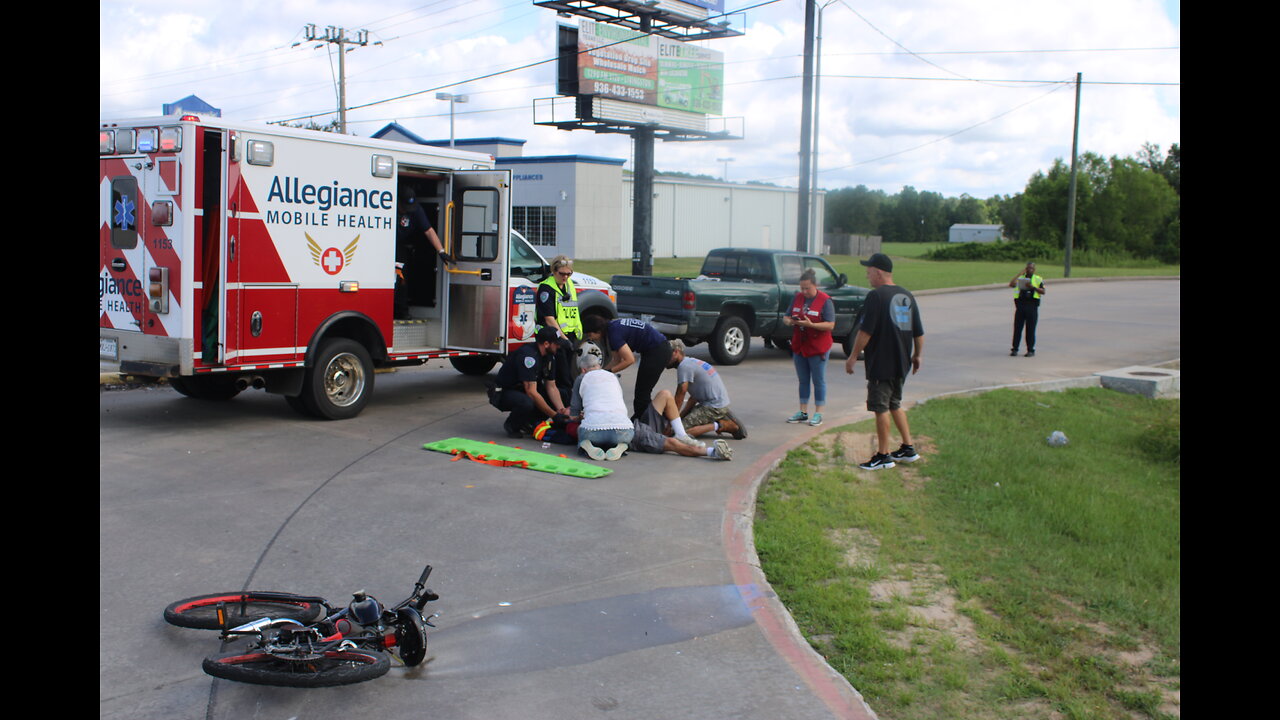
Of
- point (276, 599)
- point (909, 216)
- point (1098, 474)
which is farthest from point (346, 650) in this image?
point (909, 216)

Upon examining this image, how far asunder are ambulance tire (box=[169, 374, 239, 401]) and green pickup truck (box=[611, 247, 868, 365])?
5695mm

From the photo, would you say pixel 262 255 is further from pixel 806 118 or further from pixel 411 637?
pixel 806 118

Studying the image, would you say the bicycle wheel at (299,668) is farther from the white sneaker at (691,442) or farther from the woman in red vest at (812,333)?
the woman in red vest at (812,333)

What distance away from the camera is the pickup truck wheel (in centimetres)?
1634

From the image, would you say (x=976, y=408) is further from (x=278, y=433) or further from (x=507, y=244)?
(x=278, y=433)

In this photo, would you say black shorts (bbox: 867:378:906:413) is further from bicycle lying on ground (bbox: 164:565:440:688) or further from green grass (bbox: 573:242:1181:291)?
green grass (bbox: 573:242:1181:291)

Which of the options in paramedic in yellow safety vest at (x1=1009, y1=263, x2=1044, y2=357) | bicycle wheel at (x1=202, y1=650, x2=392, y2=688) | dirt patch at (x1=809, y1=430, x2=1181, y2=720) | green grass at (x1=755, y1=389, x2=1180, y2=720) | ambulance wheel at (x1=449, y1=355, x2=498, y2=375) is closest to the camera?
bicycle wheel at (x1=202, y1=650, x2=392, y2=688)

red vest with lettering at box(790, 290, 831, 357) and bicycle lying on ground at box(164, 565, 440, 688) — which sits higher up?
red vest with lettering at box(790, 290, 831, 357)

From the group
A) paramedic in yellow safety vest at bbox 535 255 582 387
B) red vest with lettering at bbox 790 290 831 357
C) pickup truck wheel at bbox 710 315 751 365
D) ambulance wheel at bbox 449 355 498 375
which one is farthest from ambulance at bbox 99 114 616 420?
pickup truck wheel at bbox 710 315 751 365

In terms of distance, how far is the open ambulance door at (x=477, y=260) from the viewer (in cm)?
1211

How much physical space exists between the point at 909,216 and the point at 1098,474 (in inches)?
3818

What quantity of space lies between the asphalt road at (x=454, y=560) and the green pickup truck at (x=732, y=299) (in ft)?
12.8

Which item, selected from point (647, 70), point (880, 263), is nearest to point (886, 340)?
point (880, 263)

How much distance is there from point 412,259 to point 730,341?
18.2ft
